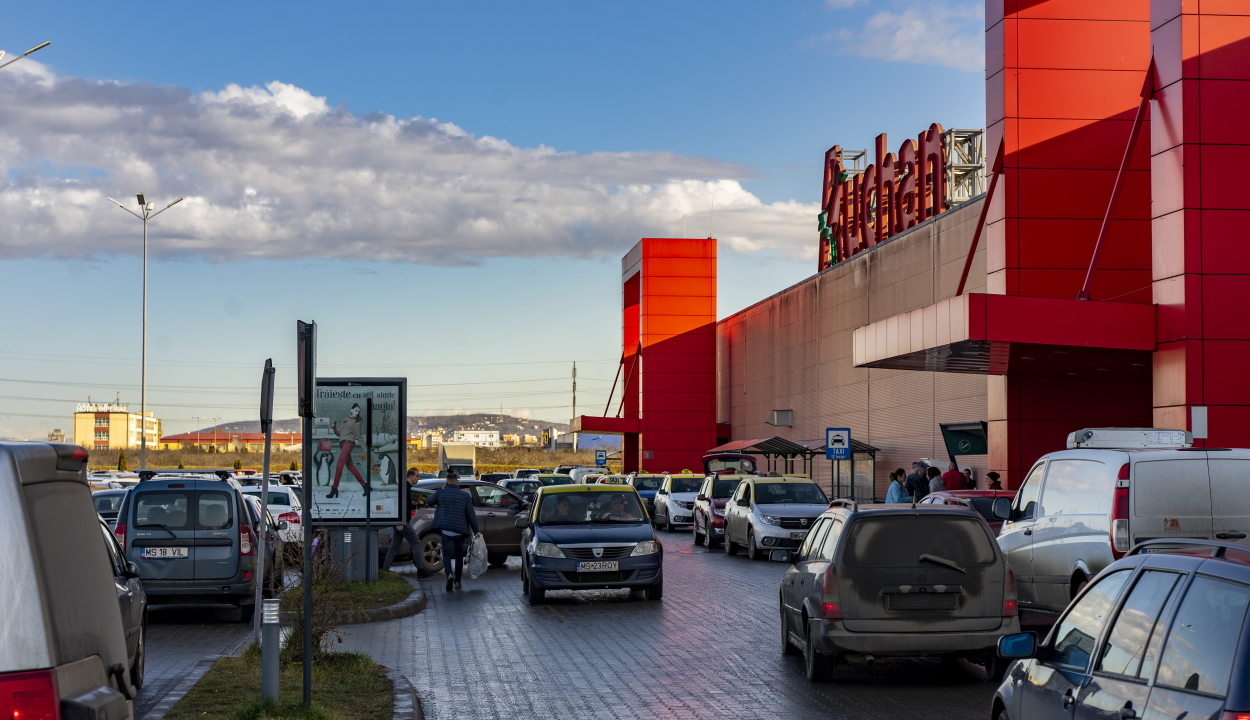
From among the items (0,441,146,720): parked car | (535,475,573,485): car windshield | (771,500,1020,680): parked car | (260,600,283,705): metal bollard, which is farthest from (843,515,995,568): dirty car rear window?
(535,475,573,485): car windshield

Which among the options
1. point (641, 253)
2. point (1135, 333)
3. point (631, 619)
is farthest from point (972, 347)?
point (641, 253)

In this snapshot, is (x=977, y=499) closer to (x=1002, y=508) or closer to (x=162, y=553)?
(x=1002, y=508)

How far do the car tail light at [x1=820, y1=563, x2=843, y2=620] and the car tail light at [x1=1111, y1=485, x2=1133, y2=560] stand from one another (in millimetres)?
2570

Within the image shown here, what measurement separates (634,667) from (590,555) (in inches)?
244

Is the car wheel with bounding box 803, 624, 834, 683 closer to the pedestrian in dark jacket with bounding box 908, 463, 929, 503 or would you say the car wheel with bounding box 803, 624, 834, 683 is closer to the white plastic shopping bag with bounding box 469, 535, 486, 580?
the white plastic shopping bag with bounding box 469, 535, 486, 580

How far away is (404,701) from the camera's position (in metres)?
9.51

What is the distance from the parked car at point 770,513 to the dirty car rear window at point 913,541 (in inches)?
551

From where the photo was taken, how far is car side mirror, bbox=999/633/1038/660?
18.9 feet

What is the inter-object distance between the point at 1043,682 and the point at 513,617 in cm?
1140

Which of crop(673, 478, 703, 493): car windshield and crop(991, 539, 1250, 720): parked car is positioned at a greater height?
crop(991, 539, 1250, 720): parked car

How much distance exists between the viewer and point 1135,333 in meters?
22.3

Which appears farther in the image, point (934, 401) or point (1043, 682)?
point (934, 401)

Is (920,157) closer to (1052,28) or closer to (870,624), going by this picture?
(1052,28)

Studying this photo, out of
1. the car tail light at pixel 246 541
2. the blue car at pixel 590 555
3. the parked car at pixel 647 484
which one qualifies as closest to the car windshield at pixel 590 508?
the blue car at pixel 590 555
